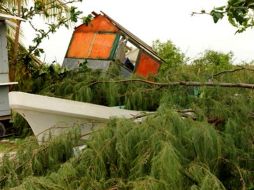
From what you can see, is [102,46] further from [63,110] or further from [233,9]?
[233,9]

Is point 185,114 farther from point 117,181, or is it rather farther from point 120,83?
point 120,83

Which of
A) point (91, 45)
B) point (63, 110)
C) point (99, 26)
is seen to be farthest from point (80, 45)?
point (63, 110)

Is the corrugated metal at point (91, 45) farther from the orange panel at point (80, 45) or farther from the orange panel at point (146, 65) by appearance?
the orange panel at point (146, 65)

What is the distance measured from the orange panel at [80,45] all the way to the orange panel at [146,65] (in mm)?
938

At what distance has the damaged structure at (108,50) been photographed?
816cm

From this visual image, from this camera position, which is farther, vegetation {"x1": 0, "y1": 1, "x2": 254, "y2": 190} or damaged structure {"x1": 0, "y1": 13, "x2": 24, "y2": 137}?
damaged structure {"x1": 0, "y1": 13, "x2": 24, "y2": 137}

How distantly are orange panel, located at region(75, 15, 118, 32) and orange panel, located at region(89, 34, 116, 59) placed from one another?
129 mm

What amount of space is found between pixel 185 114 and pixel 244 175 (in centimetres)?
99

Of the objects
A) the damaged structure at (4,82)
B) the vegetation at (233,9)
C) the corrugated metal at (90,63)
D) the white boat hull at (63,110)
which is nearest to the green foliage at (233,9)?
the vegetation at (233,9)

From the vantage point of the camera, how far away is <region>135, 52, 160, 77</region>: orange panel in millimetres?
8367

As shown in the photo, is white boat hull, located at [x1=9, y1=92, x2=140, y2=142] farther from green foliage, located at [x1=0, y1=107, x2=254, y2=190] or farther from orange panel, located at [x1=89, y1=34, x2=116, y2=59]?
orange panel, located at [x1=89, y1=34, x2=116, y2=59]

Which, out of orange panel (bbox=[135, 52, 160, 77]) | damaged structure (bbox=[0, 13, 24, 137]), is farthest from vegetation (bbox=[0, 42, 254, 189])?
damaged structure (bbox=[0, 13, 24, 137])

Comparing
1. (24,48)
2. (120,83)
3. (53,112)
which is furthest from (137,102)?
(24,48)

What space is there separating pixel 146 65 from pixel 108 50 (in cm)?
70
